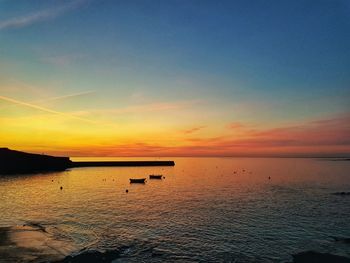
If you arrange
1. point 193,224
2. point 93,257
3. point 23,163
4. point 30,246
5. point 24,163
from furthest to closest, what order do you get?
point 24,163 → point 23,163 → point 193,224 → point 30,246 → point 93,257

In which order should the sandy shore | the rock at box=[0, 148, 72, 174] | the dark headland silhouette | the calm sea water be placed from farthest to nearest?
the dark headland silhouette → the rock at box=[0, 148, 72, 174] → the calm sea water → the sandy shore

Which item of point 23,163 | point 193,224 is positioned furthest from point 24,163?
point 193,224

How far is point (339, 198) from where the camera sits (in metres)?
60.1

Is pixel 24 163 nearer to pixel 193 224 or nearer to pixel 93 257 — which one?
pixel 193 224

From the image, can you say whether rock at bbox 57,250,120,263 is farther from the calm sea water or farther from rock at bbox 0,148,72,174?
rock at bbox 0,148,72,174

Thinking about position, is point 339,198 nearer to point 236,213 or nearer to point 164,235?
point 236,213

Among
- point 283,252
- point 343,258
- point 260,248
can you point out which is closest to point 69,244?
point 260,248

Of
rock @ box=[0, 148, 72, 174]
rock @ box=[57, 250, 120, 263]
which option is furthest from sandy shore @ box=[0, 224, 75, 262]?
rock @ box=[0, 148, 72, 174]

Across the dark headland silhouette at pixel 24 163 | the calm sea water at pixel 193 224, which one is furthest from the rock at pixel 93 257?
the dark headland silhouette at pixel 24 163

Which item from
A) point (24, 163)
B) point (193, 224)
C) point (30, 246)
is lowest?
point (193, 224)

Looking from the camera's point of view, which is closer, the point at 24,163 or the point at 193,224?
the point at 193,224

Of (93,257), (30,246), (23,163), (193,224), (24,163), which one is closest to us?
(93,257)

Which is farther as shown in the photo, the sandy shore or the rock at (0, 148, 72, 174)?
the rock at (0, 148, 72, 174)

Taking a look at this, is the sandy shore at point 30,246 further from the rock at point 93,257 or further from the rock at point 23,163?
the rock at point 23,163
